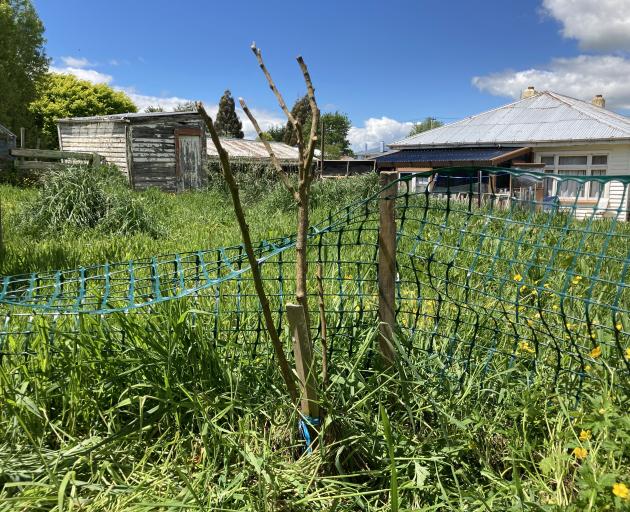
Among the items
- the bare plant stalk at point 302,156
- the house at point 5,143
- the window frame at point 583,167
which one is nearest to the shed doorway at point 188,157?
the house at point 5,143

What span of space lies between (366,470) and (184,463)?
708 mm

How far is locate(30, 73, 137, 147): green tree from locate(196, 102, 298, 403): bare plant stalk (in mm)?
32722

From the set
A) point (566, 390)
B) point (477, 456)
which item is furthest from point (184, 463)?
point (566, 390)

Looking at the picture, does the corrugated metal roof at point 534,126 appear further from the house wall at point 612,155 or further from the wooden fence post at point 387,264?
the wooden fence post at point 387,264

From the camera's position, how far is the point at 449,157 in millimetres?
19938

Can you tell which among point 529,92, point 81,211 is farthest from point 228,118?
point 81,211

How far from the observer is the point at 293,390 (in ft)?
6.89

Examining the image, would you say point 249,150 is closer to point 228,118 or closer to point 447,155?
point 447,155

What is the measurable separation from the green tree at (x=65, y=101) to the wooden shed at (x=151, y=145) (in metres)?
13.3

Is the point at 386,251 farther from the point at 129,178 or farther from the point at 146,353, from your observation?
the point at 129,178

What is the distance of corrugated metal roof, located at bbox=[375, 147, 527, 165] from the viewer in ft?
62.1

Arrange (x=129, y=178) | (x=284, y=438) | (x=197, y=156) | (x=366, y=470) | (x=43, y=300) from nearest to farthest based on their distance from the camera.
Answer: (x=366, y=470)
(x=284, y=438)
(x=43, y=300)
(x=129, y=178)
(x=197, y=156)

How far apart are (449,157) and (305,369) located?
19025mm

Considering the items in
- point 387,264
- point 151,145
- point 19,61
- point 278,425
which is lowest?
point 278,425
